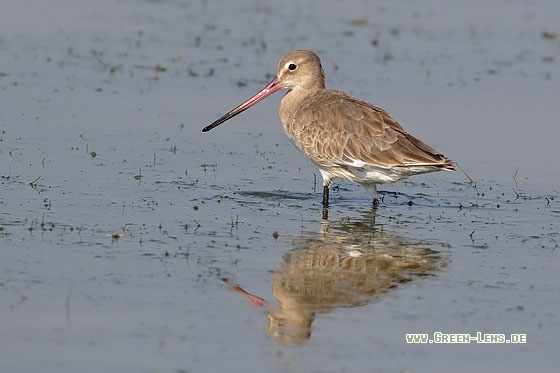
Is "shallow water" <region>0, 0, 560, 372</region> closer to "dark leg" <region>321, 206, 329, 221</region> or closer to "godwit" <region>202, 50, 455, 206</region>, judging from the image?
"dark leg" <region>321, 206, 329, 221</region>

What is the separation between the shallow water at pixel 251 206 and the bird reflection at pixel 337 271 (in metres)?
0.03

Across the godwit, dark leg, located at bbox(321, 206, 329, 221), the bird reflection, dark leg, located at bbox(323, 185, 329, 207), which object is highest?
the godwit

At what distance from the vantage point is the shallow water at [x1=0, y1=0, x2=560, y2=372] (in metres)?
6.94

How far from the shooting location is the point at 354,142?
402 inches

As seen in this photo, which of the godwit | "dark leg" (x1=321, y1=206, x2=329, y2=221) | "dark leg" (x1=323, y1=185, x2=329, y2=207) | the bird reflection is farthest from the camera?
"dark leg" (x1=323, y1=185, x2=329, y2=207)

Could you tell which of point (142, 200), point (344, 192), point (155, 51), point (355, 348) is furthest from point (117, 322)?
point (155, 51)

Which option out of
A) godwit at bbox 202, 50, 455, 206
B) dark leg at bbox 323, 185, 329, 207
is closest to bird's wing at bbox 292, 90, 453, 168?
godwit at bbox 202, 50, 455, 206

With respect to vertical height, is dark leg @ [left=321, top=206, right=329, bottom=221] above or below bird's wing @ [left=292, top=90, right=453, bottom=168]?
below

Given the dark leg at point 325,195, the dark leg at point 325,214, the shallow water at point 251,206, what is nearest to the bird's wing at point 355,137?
the dark leg at point 325,195

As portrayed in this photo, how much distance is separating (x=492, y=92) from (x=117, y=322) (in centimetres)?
954

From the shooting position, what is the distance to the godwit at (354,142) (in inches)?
391

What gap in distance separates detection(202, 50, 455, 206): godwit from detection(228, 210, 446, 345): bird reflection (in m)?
0.58

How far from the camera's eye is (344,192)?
11.4 meters

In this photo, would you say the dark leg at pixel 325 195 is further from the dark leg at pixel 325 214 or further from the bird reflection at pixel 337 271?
the bird reflection at pixel 337 271
